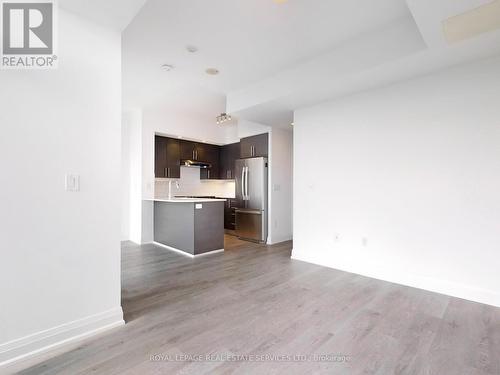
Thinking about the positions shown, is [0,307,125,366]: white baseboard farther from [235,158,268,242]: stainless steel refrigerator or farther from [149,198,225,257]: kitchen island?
[235,158,268,242]: stainless steel refrigerator

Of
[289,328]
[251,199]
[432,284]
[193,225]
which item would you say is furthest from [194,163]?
[432,284]

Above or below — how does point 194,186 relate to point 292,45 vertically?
below

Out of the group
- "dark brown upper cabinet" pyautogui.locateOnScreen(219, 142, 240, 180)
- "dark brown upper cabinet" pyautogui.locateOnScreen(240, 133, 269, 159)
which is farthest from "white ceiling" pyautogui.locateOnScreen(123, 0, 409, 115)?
"dark brown upper cabinet" pyautogui.locateOnScreen(219, 142, 240, 180)

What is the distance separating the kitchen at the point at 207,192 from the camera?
429 centimetres

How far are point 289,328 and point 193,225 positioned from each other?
8.36 ft

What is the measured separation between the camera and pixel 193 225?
4.12 meters

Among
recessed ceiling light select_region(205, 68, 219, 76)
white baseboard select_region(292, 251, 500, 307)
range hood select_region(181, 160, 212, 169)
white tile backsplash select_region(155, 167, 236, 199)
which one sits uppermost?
recessed ceiling light select_region(205, 68, 219, 76)

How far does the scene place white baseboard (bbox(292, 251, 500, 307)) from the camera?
8.04ft

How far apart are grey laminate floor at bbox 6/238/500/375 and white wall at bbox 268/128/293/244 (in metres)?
1.91

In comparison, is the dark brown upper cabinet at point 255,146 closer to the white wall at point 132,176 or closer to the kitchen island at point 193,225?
the kitchen island at point 193,225

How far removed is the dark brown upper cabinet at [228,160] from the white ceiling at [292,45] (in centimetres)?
243
